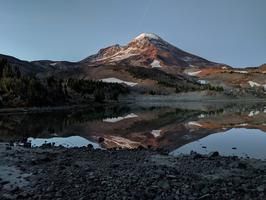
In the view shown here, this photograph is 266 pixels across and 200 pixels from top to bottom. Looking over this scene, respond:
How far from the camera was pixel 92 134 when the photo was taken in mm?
41344

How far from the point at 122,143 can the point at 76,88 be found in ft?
319

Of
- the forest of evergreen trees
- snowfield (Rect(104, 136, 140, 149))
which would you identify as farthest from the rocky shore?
the forest of evergreen trees

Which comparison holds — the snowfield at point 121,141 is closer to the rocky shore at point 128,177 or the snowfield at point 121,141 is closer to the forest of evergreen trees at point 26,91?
the rocky shore at point 128,177

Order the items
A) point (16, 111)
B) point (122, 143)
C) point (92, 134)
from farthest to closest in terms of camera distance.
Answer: point (16, 111) → point (92, 134) → point (122, 143)

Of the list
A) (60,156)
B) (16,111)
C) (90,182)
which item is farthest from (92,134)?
(16,111)

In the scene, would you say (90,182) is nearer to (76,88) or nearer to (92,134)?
(92,134)

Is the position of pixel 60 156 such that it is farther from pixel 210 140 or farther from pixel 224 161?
pixel 210 140

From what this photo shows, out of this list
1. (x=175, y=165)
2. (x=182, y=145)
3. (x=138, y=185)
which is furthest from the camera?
(x=182, y=145)

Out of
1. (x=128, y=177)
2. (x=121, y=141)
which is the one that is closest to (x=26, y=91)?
(x=121, y=141)

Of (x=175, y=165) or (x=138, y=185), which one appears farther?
(x=175, y=165)

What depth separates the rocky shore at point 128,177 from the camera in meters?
13.9

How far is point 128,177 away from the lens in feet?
53.1

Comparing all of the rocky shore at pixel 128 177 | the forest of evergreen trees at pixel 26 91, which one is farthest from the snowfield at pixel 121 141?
the forest of evergreen trees at pixel 26 91

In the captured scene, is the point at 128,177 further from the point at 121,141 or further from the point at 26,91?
the point at 26,91
